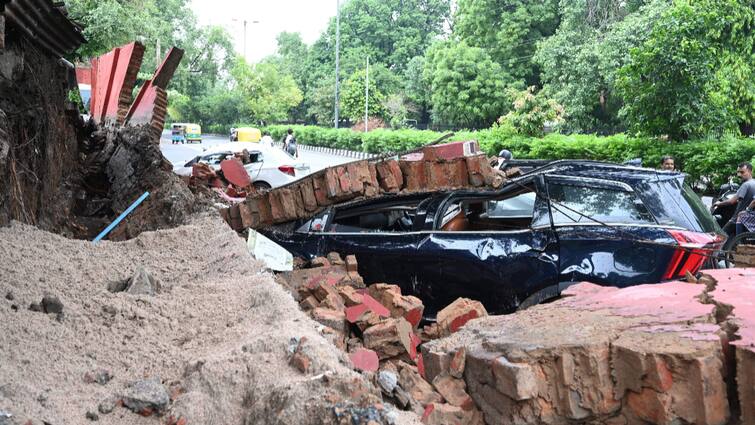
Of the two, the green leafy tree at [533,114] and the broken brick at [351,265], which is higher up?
the green leafy tree at [533,114]

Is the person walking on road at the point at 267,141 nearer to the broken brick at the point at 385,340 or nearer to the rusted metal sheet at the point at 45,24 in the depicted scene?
the rusted metal sheet at the point at 45,24

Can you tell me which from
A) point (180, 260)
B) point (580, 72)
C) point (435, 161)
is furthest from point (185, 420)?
point (580, 72)

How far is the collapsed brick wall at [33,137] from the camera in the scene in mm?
6113

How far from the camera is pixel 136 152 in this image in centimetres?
920

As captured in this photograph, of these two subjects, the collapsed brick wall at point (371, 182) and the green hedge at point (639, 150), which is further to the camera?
the green hedge at point (639, 150)

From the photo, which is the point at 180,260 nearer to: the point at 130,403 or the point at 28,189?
the point at 28,189

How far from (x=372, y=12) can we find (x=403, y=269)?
227 ft

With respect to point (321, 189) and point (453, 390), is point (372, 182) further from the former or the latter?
point (453, 390)

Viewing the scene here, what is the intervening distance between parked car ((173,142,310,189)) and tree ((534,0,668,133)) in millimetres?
15781

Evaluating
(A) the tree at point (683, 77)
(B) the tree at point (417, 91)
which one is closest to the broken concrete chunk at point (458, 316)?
(A) the tree at point (683, 77)

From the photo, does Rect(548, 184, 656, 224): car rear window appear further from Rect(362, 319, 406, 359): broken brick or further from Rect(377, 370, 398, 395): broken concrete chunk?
Rect(377, 370, 398, 395): broken concrete chunk

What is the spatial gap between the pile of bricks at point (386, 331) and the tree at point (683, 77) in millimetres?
13897

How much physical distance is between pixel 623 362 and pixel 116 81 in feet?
30.6

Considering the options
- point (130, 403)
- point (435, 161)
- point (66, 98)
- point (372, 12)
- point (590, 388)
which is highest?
point (372, 12)
